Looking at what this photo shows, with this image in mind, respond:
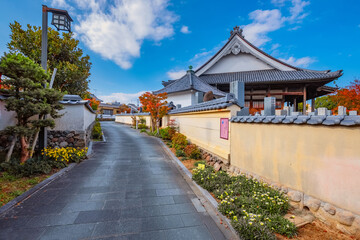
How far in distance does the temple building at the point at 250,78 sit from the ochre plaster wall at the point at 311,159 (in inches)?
421

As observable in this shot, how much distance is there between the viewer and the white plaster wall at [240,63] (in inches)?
721

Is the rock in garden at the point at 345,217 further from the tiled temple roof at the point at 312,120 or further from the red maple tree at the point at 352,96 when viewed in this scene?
the red maple tree at the point at 352,96

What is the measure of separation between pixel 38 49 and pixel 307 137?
14.3m

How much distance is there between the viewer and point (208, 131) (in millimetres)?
7641

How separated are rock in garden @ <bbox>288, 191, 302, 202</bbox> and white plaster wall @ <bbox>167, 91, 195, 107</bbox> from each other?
13273 millimetres

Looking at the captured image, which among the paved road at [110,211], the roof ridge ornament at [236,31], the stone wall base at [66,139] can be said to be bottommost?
the paved road at [110,211]

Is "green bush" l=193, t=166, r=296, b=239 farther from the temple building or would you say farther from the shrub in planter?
the temple building

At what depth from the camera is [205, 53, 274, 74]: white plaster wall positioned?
18.3 m

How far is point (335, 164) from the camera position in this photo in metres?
2.95

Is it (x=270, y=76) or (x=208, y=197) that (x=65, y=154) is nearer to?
(x=208, y=197)

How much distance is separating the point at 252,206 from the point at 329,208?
137cm

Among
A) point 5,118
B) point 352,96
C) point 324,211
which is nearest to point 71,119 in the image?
point 5,118


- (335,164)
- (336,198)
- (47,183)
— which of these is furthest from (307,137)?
(47,183)

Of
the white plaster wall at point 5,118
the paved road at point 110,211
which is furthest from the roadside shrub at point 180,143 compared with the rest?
the white plaster wall at point 5,118
